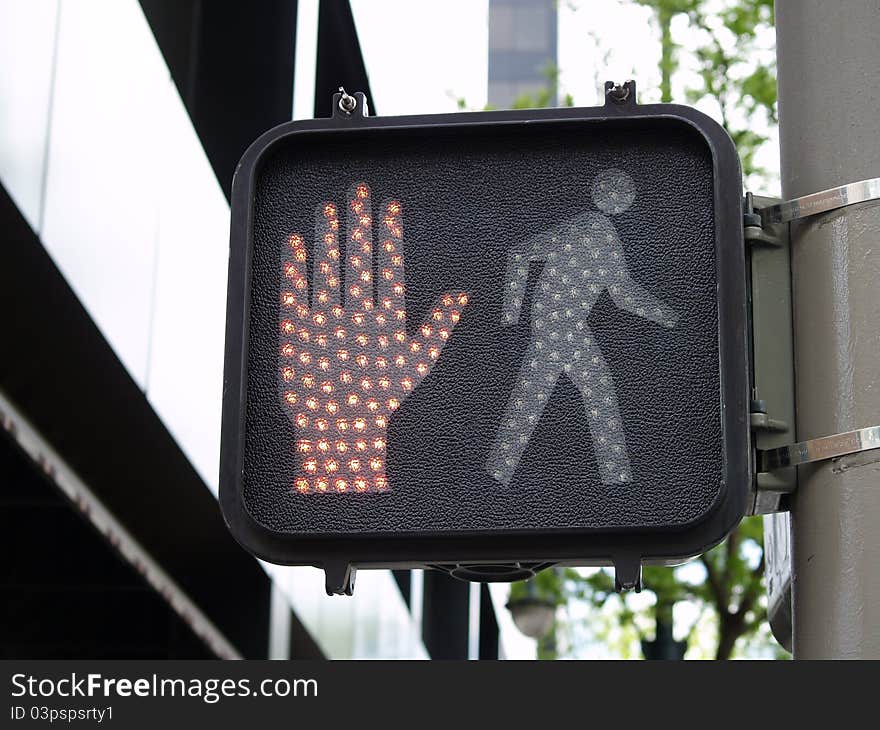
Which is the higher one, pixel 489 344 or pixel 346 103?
pixel 346 103

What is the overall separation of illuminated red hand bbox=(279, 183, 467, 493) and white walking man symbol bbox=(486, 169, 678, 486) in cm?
12

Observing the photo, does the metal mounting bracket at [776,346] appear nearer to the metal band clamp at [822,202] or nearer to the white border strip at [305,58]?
the metal band clamp at [822,202]

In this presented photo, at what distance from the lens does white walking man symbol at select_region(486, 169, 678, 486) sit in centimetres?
215

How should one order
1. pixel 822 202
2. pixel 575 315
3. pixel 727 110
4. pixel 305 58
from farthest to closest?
pixel 727 110 < pixel 305 58 < pixel 822 202 < pixel 575 315

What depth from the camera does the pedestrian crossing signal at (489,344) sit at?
83.7 inches

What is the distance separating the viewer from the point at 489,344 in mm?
2221

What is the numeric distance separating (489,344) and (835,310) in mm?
554

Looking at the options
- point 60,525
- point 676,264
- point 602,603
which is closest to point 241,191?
point 676,264

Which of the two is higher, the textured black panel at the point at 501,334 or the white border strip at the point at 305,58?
the white border strip at the point at 305,58

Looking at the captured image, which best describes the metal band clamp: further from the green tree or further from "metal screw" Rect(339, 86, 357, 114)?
the green tree

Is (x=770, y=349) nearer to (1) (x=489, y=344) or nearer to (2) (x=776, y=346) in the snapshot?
(2) (x=776, y=346)

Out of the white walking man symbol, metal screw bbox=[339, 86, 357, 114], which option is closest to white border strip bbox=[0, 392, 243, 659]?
metal screw bbox=[339, 86, 357, 114]

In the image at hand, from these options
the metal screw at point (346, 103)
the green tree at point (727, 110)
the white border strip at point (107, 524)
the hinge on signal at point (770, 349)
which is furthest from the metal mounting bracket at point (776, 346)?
the green tree at point (727, 110)

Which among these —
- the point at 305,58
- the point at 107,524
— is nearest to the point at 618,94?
the point at 305,58
